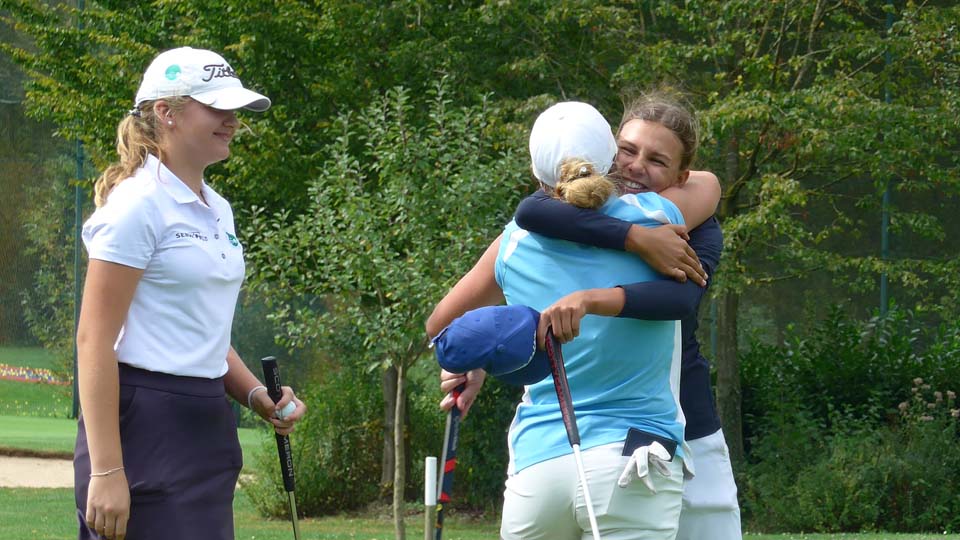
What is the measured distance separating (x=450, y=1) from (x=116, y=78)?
3.11 m

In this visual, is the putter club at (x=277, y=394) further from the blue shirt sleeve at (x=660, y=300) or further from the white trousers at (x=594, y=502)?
the blue shirt sleeve at (x=660, y=300)

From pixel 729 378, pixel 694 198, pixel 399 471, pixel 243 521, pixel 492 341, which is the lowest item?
pixel 243 521

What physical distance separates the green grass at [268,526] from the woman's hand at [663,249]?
26.4 feet

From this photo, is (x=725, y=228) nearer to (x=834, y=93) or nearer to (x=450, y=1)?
(x=834, y=93)

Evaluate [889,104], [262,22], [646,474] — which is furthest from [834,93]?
[646,474]

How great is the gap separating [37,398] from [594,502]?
68.2ft

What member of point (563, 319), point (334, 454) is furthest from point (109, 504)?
point (334, 454)

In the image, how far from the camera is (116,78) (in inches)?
458

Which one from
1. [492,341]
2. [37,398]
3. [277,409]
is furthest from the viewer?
[37,398]

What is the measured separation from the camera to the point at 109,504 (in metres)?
2.74

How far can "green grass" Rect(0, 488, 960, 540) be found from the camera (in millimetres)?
10273

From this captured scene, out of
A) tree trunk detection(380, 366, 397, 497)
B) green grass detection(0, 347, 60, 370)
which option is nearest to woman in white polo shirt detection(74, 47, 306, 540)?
tree trunk detection(380, 366, 397, 497)

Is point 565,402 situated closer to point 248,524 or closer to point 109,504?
point 109,504

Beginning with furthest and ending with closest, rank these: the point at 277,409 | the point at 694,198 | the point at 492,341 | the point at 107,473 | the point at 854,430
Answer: the point at 854,430 < the point at 277,409 < the point at 694,198 < the point at 107,473 < the point at 492,341
